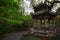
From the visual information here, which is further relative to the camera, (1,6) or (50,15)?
(50,15)

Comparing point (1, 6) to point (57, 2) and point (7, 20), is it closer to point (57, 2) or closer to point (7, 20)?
point (7, 20)

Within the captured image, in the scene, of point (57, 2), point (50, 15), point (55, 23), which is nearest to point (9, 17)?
point (50, 15)

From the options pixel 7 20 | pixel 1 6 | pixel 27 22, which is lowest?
pixel 27 22

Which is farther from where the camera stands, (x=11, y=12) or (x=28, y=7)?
(x=28, y=7)

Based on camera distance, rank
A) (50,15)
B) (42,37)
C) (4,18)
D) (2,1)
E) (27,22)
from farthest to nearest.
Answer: (27,22) < (50,15) < (42,37) < (4,18) < (2,1)

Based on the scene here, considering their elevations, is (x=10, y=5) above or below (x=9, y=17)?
above

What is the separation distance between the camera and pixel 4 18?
14680 mm

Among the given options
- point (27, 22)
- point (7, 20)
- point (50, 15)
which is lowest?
point (27, 22)

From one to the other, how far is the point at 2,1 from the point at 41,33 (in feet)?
42.2

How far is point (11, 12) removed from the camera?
561 inches

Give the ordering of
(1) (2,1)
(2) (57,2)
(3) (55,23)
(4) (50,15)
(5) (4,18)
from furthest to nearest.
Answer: (2) (57,2)
(3) (55,23)
(4) (50,15)
(5) (4,18)
(1) (2,1)

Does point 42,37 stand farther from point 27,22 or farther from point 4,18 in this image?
point 27,22

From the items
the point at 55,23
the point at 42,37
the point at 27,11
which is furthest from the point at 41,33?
the point at 27,11

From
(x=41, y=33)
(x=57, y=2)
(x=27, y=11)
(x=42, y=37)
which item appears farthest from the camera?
(x=27, y=11)
